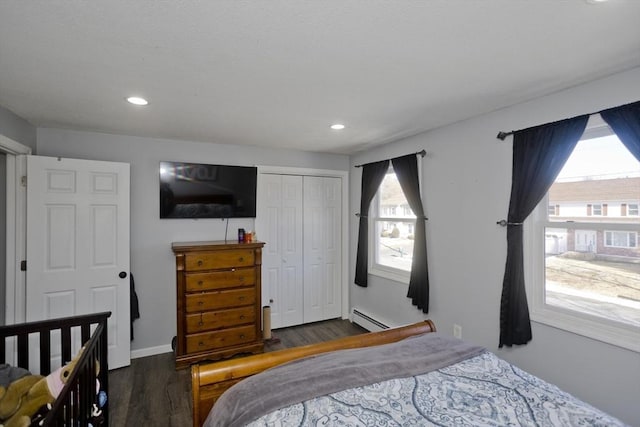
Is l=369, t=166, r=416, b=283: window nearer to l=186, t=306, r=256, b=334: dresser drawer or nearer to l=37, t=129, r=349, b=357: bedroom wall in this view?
l=186, t=306, r=256, b=334: dresser drawer

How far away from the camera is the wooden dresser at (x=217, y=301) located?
9.72 ft

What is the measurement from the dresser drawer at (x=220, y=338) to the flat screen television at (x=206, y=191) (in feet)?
4.15

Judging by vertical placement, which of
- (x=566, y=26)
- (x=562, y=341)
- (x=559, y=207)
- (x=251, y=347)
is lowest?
(x=251, y=347)

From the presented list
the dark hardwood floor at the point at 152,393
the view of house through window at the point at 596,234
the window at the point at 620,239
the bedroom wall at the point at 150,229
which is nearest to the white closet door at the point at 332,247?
the dark hardwood floor at the point at 152,393

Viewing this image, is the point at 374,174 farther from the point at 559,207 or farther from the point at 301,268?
the point at 559,207

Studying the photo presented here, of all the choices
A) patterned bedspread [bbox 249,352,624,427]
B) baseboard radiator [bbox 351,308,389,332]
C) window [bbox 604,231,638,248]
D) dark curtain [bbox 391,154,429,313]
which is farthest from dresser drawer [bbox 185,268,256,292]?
window [bbox 604,231,638,248]

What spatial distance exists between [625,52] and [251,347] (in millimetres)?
3635

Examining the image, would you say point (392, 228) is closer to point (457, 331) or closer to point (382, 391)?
point (457, 331)

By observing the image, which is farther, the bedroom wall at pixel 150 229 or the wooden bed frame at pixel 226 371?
the bedroom wall at pixel 150 229

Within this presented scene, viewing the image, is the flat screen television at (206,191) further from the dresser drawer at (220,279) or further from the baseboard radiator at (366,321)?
the baseboard radiator at (366,321)

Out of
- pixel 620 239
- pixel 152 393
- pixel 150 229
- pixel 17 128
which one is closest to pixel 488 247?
pixel 620 239

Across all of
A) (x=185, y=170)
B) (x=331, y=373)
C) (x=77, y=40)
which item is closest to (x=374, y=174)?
(x=185, y=170)

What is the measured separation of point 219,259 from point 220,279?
204 millimetres

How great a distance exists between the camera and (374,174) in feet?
12.4
